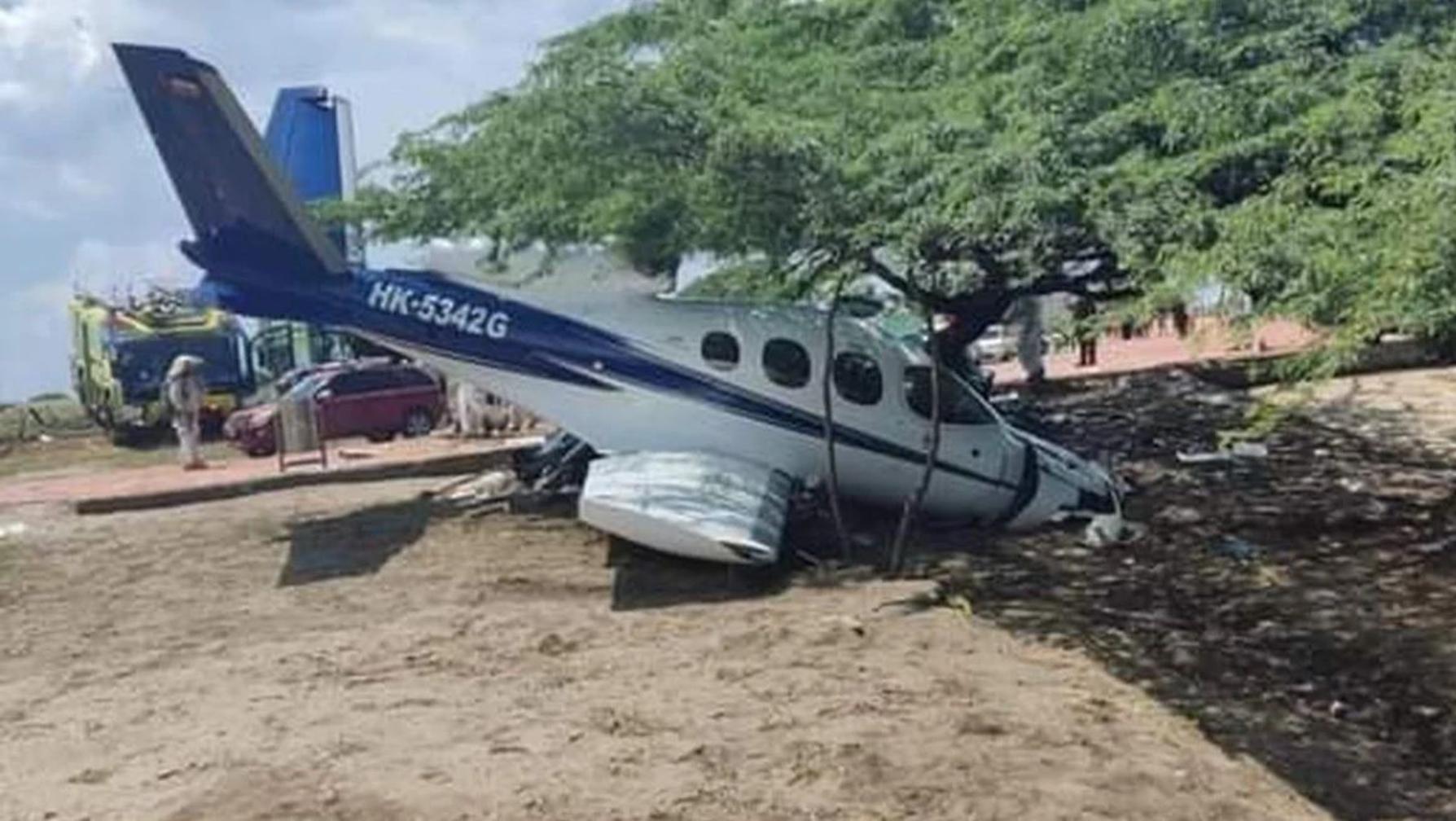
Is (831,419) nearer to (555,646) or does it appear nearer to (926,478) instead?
(926,478)

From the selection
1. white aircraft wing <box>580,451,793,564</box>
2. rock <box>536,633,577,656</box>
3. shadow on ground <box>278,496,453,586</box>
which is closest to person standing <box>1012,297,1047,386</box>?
shadow on ground <box>278,496,453,586</box>

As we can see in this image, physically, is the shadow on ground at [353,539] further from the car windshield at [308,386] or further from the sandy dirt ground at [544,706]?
the car windshield at [308,386]

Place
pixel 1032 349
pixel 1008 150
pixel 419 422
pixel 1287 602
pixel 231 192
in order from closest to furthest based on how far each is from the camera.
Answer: pixel 1008 150 < pixel 1287 602 < pixel 231 192 < pixel 1032 349 < pixel 419 422

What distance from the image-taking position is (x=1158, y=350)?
39375mm

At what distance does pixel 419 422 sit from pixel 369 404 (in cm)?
99

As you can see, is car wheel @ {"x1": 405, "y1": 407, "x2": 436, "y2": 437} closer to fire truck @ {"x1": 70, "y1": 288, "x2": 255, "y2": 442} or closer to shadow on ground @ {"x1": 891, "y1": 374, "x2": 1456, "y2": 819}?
fire truck @ {"x1": 70, "y1": 288, "x2": 255, "y2": 442}

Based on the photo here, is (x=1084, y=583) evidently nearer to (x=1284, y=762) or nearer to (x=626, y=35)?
(x=1284, y=762)

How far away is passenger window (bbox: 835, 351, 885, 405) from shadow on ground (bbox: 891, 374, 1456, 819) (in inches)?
59.8

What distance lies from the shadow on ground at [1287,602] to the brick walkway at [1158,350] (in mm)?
1694

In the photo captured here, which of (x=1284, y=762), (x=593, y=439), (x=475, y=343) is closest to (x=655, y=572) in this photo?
(x=593, y=439)

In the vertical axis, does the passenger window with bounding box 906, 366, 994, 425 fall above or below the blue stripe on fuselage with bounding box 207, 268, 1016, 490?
below

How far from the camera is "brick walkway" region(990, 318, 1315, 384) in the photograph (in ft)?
35.2

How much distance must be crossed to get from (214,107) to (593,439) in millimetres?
5038

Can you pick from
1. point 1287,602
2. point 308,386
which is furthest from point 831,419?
point 308,386
